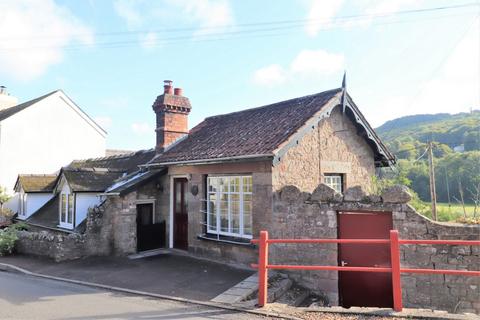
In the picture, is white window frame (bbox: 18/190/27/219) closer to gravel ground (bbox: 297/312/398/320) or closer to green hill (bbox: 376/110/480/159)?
gravel ground (bbox: 297/312/398/320)

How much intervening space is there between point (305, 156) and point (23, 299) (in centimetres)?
780

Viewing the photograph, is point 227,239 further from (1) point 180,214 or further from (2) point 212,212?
(1) point 180,214

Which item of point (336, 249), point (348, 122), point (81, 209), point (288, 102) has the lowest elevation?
point (336, 249)

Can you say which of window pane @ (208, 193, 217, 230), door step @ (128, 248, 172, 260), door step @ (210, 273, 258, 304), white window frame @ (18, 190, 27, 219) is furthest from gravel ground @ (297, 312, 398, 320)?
white window frame @ (18, 190, 27, 219)

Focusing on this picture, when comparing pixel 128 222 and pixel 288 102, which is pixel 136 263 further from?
pixel 288 102

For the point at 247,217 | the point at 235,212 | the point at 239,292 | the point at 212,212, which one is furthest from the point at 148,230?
the point at 239,292

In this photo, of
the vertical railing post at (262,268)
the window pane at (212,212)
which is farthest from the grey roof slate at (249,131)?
the vertical railing post at (262,268)

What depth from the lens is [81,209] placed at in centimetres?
1311

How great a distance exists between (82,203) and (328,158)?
30.1ft

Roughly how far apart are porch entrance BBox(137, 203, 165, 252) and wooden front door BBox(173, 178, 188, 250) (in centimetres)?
64

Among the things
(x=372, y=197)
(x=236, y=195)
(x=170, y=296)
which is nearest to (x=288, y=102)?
(x=236, y=195)

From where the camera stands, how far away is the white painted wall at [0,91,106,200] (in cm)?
2061

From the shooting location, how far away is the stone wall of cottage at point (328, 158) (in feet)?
32.2

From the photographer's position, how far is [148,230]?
41.3 ft
